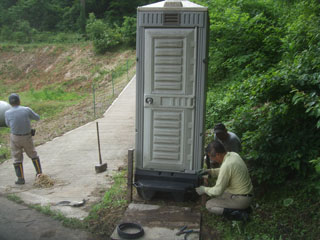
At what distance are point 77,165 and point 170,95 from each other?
365 cm

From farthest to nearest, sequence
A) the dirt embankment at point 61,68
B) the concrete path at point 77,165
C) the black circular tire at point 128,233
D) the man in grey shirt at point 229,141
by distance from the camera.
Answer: the dirt embankment at point 61,68 < the concrete path at point 77,165 < the man in grey shirt at point 229,141 < the black circular tire at point 128,233

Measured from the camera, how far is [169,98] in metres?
5.05

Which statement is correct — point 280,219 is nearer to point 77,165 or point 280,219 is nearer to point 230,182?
point 230,182

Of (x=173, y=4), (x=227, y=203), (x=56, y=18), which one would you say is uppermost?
(x=56, y=18)

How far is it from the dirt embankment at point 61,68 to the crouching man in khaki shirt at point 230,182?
13304mm

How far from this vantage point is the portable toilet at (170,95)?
486 cm

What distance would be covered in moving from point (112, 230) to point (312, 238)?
256 cm

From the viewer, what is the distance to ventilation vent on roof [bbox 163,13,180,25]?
4.84 meters

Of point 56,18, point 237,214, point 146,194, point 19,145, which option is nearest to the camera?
point 237,214

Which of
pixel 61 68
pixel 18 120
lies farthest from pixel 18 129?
pixel 61 68

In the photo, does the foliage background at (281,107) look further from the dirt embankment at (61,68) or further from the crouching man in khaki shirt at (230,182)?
the dirt embankment at (61,68)

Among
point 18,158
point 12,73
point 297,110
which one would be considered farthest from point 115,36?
point 297,110

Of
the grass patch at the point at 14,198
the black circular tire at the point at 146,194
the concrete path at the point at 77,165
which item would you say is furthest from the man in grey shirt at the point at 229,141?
the grass patch at the point at 14,198

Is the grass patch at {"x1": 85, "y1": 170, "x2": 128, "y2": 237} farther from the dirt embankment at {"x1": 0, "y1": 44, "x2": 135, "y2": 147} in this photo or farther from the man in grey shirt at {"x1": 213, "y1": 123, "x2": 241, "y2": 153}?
the dirt embankment at {"x1": 0, "y1": 44, "x2": 135, "y2": 147}
